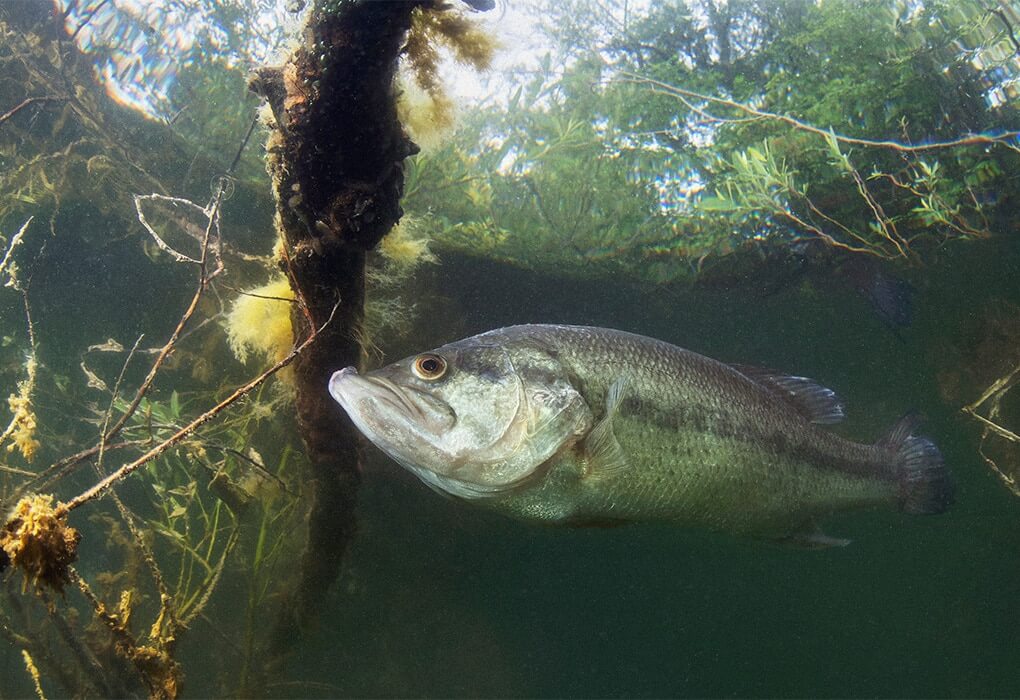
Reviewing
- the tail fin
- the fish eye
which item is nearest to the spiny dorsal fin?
the fish eye

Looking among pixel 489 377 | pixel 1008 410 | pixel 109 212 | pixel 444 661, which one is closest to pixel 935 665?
pixel 1008 410

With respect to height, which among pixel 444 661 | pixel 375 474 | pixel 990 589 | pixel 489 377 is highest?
pixel 489 377

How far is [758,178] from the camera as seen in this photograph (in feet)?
20.2

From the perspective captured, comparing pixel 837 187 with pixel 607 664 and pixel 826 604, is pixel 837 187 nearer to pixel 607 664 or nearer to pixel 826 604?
pixel 607 664

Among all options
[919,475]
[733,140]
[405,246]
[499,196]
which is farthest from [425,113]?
[919,475]

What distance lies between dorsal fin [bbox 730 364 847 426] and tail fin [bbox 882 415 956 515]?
1.12 meters

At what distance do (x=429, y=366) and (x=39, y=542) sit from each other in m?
1.71

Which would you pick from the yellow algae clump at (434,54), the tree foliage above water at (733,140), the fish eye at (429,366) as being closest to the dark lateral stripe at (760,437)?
the fish eye at (429,366)

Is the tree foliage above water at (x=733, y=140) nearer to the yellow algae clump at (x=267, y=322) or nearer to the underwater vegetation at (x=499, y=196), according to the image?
the underwater vegetation at (x=499, y=196)

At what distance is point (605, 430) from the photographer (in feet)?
9.26

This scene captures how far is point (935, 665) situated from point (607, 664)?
20.3 meters

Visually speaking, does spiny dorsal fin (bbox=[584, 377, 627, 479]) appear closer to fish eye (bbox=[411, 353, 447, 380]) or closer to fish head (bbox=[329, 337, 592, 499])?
fish head (bbox=[329, 337, 592, 499])

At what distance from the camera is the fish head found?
2570mm

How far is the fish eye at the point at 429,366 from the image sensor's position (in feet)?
8.91
